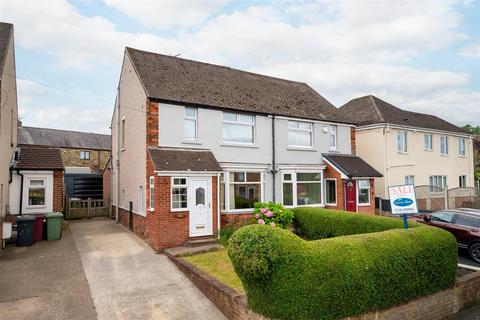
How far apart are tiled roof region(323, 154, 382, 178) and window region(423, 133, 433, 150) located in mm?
8780

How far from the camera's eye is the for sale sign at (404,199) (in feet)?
24.7

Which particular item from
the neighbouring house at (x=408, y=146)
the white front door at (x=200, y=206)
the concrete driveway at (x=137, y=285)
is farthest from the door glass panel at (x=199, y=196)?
the neighbouring house at (x=408, y=146)


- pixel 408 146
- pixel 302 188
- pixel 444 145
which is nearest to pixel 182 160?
pixel 302 188

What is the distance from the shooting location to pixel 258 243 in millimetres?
5539

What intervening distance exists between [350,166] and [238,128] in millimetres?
6426

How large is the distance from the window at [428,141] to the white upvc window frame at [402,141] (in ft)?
7.87

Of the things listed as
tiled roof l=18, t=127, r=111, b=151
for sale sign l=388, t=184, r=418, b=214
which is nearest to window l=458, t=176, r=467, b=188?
for sale sign l=388, t=184, r=418, b=214

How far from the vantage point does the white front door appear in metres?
11.8

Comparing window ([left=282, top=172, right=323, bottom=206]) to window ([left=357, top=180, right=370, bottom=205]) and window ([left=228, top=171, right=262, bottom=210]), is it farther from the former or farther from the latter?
window ([left=357, top=180, right=370, bottom=205])

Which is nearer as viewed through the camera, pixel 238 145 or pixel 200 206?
pixel 200 206

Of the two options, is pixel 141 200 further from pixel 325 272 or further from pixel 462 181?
pixel 462 181

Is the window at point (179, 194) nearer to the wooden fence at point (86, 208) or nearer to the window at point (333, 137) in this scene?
the window at point (333, 137)

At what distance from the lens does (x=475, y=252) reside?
1048cm

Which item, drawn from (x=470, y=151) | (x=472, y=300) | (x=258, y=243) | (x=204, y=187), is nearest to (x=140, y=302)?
(x=258, y=243)
